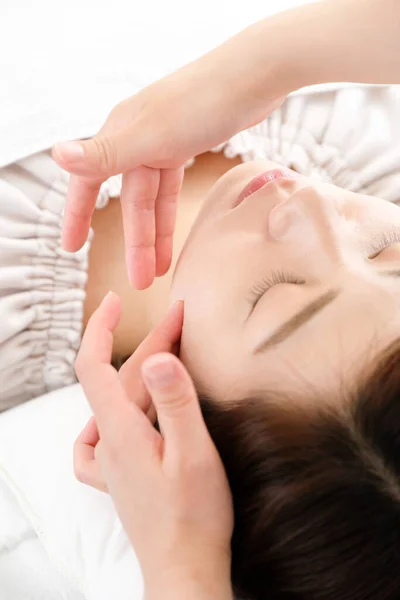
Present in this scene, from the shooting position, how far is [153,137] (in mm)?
625

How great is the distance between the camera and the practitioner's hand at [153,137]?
60 centimetres

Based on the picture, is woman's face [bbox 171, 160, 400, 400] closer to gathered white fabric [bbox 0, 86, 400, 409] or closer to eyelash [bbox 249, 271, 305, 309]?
eyelash [bbox 249, 271, 305, 309]

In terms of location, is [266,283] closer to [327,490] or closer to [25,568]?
[327,490]

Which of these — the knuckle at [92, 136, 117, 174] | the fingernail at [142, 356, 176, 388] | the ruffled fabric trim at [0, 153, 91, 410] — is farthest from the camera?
the ruffled fabric trim at [0, 153, 91, 410]

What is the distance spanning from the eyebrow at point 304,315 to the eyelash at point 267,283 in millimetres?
46

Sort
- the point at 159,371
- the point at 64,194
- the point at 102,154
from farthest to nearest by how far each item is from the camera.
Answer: the point at 64,194 → the point at 102,154 → the point at 159,371

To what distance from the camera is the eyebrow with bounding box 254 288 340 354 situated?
559 millimetres

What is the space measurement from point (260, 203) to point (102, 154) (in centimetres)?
19

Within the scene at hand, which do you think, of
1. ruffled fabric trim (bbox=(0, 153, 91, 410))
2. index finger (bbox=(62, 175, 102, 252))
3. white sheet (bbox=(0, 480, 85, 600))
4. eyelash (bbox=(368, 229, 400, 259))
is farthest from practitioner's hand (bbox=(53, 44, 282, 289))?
white sheet (bbox=(0, 480, 85, 600))

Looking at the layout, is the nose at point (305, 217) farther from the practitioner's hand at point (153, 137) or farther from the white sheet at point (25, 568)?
the white sheet at point (25, 568)

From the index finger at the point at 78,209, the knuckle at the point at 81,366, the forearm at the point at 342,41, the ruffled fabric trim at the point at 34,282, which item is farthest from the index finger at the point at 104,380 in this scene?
the forearm at the point at 342,41

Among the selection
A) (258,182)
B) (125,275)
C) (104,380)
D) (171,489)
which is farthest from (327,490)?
(125,275)

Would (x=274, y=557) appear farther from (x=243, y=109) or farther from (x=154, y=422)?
(x=243, y=109)

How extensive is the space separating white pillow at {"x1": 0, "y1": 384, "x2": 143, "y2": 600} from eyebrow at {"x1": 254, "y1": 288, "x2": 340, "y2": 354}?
0.38 m
